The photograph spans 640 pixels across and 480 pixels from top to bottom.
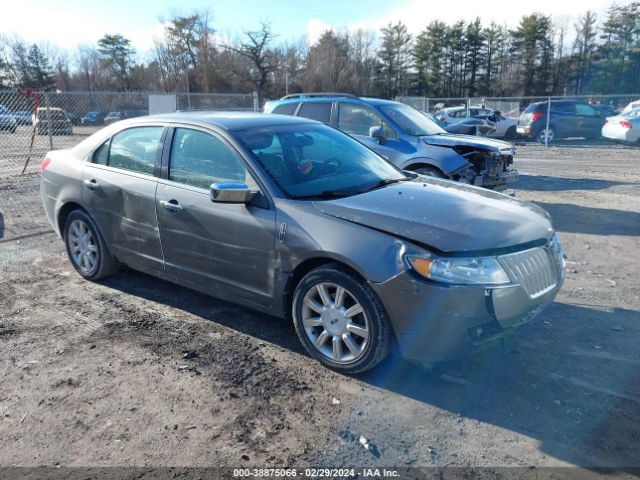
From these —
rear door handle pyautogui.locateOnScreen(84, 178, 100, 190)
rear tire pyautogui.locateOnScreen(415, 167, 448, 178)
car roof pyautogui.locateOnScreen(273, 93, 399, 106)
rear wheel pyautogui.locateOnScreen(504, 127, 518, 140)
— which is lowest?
rear wheel pyautogui.locateOnScreen(504, 127, 518, 140)

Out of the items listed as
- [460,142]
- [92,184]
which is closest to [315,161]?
[92,184]

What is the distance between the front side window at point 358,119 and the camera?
27.8ft

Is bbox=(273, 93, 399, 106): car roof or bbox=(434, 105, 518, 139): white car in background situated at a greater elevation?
bbox=(273, 93, 399, 106): car roof

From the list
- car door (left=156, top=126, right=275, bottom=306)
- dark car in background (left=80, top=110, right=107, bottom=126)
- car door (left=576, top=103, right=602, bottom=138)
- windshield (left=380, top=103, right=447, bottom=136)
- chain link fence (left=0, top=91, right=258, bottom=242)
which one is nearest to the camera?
car door (left=156, top=126, right=275, bottom=306)

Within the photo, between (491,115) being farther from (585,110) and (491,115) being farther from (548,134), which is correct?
(585,110)

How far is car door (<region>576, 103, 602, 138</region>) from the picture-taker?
21375 mm

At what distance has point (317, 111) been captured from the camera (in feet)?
29.9

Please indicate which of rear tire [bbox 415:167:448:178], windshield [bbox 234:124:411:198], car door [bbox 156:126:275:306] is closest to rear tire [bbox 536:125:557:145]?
rear tire [bbox 415:167:448:178]

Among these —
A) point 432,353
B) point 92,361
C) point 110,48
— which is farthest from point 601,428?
point 110,48

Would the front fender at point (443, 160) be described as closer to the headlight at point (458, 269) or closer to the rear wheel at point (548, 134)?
the headlight at point (458, 269)

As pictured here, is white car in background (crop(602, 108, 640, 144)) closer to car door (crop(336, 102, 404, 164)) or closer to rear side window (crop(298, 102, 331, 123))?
car door (crop(336, 102, 404, 164))

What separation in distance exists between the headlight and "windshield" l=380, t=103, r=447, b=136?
17.7 feet

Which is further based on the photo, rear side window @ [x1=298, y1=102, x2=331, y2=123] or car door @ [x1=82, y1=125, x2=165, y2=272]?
rear side window @ [x1=298, y1=102, x2=331, y2=123]

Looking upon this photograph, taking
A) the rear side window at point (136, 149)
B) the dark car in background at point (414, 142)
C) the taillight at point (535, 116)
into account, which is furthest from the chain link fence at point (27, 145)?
the taillight at point (535, 116)
